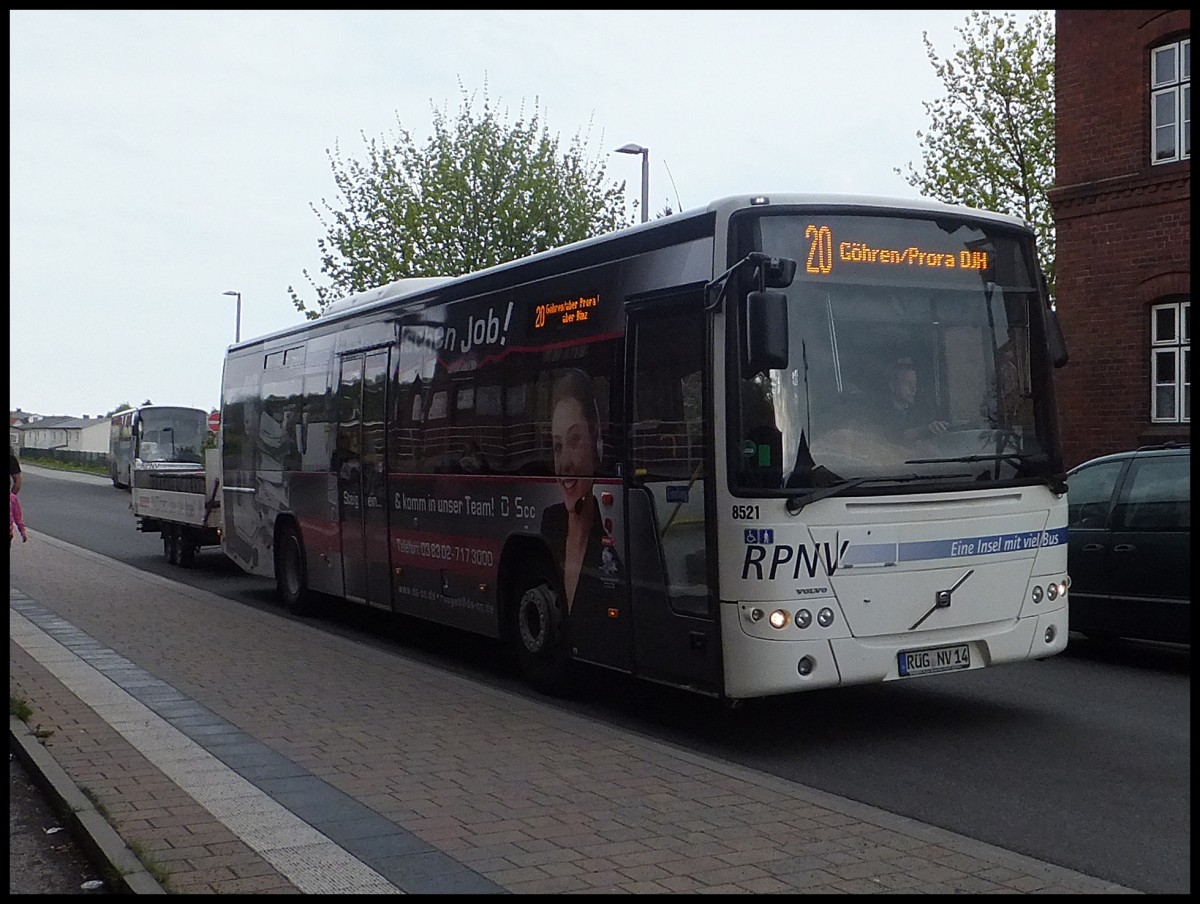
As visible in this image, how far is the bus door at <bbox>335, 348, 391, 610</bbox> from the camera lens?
1295 cm

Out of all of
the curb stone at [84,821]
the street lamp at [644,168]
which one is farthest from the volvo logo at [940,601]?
the street lamp at [644,168]

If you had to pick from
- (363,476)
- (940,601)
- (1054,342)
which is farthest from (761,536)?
(363,476)

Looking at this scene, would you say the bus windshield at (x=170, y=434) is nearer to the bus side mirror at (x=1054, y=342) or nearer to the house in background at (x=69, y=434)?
the bus side mirror at (x=1054, y=342)

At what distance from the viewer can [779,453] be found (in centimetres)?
797

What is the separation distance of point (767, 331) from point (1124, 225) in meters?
15.3

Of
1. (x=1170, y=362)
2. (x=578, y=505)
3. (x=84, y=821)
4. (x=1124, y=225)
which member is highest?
(x=1124, y=225)

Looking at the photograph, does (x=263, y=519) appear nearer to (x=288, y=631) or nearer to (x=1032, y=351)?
(x=288, y=631)

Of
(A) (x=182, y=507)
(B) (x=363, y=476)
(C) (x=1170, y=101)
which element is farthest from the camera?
(A) (x=182, y=507)

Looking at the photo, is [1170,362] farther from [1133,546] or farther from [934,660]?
[934,660]

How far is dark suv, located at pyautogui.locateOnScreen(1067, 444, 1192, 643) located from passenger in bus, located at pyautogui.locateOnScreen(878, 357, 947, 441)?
294cm

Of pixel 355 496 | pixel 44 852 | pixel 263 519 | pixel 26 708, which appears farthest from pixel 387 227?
pixel 44 852

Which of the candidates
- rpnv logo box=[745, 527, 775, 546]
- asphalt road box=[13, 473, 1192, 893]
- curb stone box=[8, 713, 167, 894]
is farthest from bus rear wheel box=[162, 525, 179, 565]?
rpnv logo box=[745, 527, 775, 546]

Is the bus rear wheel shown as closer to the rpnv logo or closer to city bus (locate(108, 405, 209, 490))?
the rpnv logo

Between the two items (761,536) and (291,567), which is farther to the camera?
(291,567)
